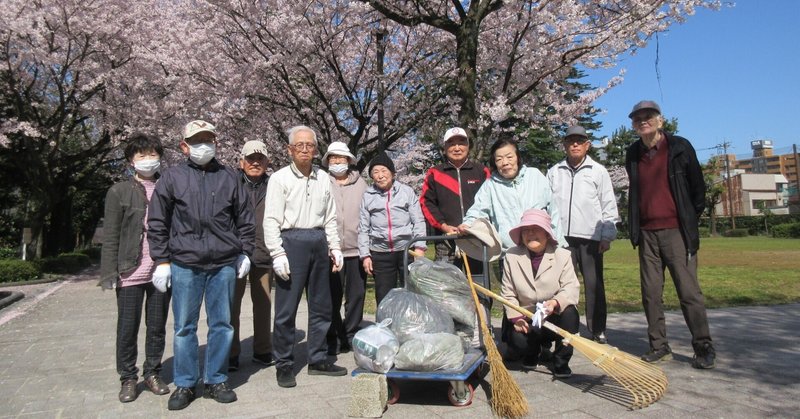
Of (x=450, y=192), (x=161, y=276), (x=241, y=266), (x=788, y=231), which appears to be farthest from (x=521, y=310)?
(x=788, y=231)

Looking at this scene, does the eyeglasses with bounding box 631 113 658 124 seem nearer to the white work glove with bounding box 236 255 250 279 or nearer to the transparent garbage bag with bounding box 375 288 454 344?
the transparent garbage bag with bounding box 375 288 454 344

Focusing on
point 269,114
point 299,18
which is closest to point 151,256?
point 299,18

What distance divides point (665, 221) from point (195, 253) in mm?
3966

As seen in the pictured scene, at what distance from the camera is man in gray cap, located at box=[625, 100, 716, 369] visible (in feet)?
15.7

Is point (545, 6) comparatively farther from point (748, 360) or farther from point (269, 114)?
point (748, 360)

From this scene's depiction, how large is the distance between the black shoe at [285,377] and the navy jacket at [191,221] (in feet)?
3.35

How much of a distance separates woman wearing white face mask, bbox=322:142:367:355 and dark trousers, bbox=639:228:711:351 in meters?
2.70

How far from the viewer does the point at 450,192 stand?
17.6 ft

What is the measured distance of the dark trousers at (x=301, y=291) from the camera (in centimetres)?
461

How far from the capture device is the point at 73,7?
660 inches

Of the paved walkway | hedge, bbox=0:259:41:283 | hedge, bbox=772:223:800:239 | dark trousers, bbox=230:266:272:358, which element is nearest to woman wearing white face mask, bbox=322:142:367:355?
the paved walkway

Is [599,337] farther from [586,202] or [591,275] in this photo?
[586,202]

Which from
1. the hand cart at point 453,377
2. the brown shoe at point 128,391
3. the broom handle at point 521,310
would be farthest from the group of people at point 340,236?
the hand cart at point 453,377

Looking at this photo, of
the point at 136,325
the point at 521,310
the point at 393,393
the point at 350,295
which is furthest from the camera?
the point at 350,295
